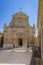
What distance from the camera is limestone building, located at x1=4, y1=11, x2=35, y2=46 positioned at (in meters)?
31.1

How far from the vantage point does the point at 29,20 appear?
33000 mm

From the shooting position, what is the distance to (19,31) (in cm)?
3178

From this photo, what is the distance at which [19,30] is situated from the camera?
1249 inches

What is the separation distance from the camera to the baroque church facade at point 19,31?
102 feet

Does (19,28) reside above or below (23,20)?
below

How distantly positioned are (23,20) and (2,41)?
292 inches

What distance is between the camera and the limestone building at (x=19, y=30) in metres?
31.1

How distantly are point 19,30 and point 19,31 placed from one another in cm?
25

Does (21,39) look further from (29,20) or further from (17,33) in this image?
(29,20)

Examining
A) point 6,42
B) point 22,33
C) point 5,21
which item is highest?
point 5,21

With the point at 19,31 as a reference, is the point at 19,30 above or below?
above

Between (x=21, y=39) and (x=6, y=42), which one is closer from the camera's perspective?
(x=6, y=42)

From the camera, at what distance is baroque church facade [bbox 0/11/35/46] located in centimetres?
3105

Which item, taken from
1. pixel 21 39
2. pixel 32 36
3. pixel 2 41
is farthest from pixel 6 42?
pixel 32 36
